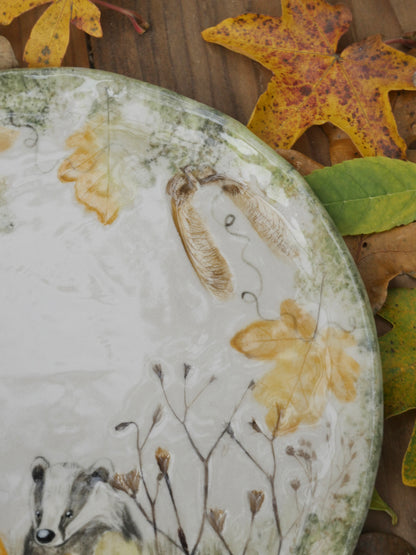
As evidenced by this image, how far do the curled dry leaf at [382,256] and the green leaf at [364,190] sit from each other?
0.06 ft

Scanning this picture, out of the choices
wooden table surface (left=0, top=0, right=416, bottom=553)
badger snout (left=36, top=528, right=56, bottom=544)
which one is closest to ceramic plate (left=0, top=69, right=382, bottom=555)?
badger snout (left=36, top=528, right=56, bottom=544)

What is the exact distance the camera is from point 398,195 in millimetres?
626

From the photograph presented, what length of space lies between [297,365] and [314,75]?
328mm

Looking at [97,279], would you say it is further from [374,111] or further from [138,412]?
[374,111]

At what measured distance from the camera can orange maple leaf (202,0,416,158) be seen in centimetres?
64

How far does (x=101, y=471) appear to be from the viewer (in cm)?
57

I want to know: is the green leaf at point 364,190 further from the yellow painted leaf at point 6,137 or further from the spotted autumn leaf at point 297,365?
the yellow painted leaf at point 6,137

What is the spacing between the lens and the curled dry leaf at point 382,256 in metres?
0.64

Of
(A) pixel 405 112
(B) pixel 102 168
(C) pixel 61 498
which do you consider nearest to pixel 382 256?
(A) pixel 405 112

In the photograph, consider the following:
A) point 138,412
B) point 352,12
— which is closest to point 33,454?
point 138,412

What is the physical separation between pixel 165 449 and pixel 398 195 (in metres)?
0.37

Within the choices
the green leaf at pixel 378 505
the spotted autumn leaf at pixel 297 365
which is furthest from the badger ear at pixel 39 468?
the green leaf at pixel 378 505

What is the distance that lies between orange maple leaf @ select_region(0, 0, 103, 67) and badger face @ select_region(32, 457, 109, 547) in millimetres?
426

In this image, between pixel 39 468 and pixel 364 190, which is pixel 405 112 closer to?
pixel 364 190
